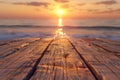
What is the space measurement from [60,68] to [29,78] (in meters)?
0.50

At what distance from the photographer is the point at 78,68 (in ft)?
Answer: 8.25

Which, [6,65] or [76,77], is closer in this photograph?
[76,77]

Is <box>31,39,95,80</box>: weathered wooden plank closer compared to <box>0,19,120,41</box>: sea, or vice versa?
<box>31,39,95,80</box>: weathered wooden plank

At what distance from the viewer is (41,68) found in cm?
247

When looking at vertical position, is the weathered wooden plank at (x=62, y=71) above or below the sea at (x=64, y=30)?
above

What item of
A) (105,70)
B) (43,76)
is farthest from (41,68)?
(105,70)

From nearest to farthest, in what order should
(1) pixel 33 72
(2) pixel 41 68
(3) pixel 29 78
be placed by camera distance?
1. (3) pixel 29 78
2. (1) pixel 33 72
3. (2) pixel 41 68

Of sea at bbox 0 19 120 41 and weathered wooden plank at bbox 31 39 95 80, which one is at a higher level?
weathered wooden plank at bbox 31 39 95 80

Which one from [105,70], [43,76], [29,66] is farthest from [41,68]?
[105,70]

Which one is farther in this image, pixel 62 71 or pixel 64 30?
pixel 64 30

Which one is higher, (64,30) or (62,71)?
(62,71)

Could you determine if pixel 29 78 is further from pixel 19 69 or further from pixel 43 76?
pixel 19 69

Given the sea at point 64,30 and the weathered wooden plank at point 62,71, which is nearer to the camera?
the weathered wooden plank at point 62,71

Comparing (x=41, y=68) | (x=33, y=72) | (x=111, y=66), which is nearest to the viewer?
(x=33, y=72)
